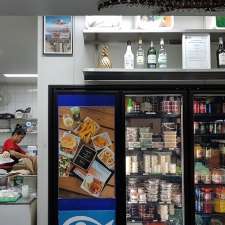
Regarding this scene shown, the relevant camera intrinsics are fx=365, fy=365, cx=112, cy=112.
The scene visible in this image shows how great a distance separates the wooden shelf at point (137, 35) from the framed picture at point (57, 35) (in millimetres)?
210

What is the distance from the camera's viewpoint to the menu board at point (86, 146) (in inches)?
155

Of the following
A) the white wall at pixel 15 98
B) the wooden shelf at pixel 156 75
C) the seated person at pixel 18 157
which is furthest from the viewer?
the white wall at pixel 15 98

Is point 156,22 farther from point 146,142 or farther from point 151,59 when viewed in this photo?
point 146,142

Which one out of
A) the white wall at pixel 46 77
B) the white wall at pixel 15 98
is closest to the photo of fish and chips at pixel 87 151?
the white wall at pixel 46 77

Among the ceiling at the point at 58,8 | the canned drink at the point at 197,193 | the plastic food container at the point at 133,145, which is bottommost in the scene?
the canned drink at the point at 197,193

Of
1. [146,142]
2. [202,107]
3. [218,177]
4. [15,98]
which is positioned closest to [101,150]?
[146,142]

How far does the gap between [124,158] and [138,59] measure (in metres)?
1.08

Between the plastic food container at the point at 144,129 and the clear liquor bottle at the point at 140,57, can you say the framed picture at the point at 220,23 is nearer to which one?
the clear liquor bottle at the point at 140,57

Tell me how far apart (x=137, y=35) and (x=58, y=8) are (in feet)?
4.50

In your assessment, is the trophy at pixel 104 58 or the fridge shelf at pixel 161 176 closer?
the trophy at pixel 104 58

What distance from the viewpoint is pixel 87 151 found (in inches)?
157

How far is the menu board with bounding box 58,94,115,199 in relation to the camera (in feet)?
12.9

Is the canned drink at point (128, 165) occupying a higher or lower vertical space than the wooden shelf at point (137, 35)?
lower

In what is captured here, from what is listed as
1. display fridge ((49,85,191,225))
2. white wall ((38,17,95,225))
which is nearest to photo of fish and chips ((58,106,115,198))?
display fridge ((49,85,191,225))
